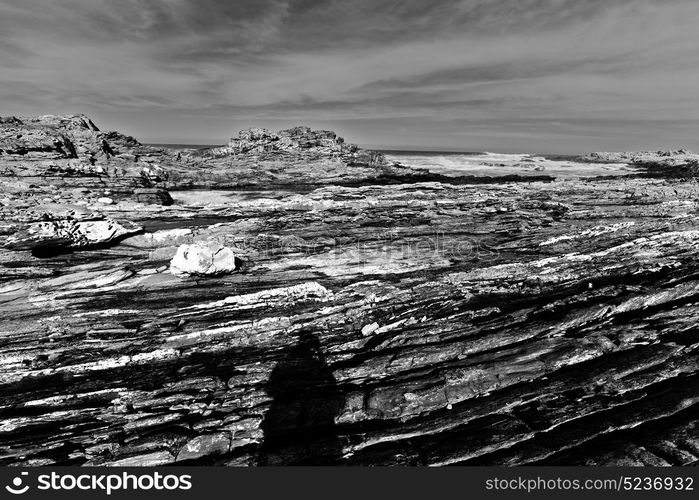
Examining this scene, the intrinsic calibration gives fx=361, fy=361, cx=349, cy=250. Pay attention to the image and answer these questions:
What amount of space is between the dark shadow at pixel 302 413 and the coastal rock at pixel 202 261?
7.67 m

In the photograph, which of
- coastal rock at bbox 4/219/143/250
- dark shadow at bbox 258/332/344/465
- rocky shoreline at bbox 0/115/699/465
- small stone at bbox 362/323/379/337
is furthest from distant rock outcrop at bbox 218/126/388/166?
dark shadow at bbox 258/332/344/465

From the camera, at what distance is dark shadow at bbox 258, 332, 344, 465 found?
9555 millimetres

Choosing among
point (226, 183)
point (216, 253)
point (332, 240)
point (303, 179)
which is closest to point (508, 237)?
point (332, 240)

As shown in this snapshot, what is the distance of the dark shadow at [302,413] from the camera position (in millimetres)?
9555

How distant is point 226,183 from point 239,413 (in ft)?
110

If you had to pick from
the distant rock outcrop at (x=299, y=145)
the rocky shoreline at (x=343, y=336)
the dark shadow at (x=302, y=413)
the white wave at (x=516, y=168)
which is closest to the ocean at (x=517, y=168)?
the white wave at (x=516, y=168)

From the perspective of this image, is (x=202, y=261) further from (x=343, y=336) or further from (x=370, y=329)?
(x=370, y=329)

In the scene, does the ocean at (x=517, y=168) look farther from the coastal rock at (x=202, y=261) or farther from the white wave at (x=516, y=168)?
the coastal rock at (x=202, y=261)

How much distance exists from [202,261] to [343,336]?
9051 mm

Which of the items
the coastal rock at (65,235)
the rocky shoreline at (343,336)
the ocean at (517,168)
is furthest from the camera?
the ocean at (517,168)

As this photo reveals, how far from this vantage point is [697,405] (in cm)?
1028

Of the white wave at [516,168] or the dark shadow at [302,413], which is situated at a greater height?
the white wave at [516,168]

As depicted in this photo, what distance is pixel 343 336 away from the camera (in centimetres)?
1434

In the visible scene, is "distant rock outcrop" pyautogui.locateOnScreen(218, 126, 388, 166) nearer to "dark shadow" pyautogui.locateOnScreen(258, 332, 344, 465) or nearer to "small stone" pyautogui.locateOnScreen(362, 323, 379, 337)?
"small stone" pyautogui.locateOnScreen(362, 323, 379, 337)
